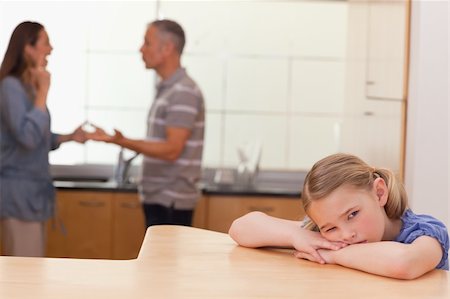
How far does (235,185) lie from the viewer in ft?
17.3

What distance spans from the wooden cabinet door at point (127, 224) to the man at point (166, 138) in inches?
30.9

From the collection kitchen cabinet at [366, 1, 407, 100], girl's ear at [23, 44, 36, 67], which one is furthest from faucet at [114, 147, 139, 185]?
kitchen cabinet at [366, 1, 407, 100]

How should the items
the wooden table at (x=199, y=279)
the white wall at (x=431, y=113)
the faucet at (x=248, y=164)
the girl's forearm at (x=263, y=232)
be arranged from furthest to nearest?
the faucet at (x=248, y=164) < the white wall at (x=431, y=113) < the girl's forearm at (x=263, y=232) < the wooden table at (x=199, y=279)

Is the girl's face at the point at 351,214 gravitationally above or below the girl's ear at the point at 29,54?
below

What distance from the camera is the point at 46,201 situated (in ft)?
12.8

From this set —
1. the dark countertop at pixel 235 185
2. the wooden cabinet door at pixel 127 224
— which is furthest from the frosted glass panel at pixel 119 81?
the wooden cabinet door at pixel 127 224

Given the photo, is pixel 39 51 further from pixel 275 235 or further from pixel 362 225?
pixel 362 225

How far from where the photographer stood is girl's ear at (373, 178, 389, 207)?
2092 millimetres

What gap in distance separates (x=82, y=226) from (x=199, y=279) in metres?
3.18

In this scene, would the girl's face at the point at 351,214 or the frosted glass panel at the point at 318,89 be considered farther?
the frosted glass panel at the point at 318,89

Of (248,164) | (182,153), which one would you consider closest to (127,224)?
(248,164)

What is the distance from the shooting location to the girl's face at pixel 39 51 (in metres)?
3.86

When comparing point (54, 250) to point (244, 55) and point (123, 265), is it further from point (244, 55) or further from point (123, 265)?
point (123, 265)

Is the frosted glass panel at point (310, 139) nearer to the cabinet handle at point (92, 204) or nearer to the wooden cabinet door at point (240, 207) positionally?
the wooden cabinet door at point (240, 207)
